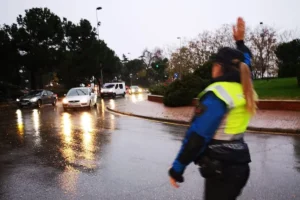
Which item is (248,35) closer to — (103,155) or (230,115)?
(103,155)

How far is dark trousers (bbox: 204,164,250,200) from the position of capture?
7.76 ft

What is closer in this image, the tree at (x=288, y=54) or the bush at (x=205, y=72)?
the bush at (x=205, y=72)

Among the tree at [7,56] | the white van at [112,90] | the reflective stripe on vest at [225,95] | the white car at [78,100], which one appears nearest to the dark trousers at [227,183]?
the reflective stripe on vest at [225,95]

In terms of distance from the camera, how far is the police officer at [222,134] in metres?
2.33

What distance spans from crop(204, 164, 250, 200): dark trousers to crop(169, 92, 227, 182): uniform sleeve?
24 centimetres

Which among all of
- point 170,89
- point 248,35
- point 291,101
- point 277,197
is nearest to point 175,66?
point 248,35

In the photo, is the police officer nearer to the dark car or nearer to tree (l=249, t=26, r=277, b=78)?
the dark car

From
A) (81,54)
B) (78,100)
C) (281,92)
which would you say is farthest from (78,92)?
(81,54)

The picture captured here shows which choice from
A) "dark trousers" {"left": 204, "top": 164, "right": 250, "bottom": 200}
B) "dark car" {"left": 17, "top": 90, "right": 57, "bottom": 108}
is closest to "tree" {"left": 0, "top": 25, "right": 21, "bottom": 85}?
"dark car" {"left": 17, "top": 90, "right": 57, "bottom": 108}

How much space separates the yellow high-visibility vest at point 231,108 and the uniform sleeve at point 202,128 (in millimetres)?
49

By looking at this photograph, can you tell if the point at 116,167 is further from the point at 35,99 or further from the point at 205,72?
the point at 35,99

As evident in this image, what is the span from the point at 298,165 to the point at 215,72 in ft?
15.4

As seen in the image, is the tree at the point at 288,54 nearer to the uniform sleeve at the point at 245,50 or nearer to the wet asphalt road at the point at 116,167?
the wet asphalt road at the point at 116,167

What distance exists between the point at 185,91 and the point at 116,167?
44.5 ft
